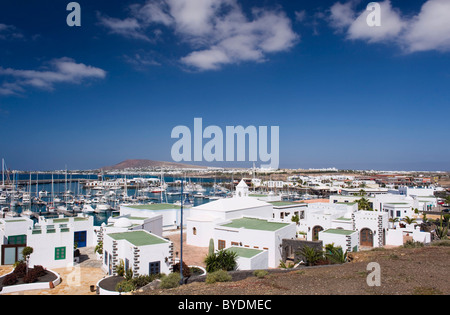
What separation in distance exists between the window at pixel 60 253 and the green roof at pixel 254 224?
12.5 m

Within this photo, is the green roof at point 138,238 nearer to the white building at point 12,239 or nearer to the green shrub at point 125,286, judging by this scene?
the green shrub at point 125,286

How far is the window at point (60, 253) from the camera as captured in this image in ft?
73.3

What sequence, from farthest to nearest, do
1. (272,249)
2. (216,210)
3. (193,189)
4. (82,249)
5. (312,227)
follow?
1. (193,189)
2. (216,210)
3. (312,227)
4. (82,249)
5. (272,249)

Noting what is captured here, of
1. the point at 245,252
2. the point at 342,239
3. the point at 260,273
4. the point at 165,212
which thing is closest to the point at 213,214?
the point at 165,212

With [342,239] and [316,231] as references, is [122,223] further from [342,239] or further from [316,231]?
[316,231]

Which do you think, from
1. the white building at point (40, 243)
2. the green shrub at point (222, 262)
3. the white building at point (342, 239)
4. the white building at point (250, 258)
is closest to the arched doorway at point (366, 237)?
the white building at point (342, 239)

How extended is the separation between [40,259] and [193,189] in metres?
92.9

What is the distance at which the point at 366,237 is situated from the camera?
2714cm

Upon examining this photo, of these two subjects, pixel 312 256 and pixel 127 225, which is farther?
pixel 127 225

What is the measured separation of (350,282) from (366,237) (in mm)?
14963
